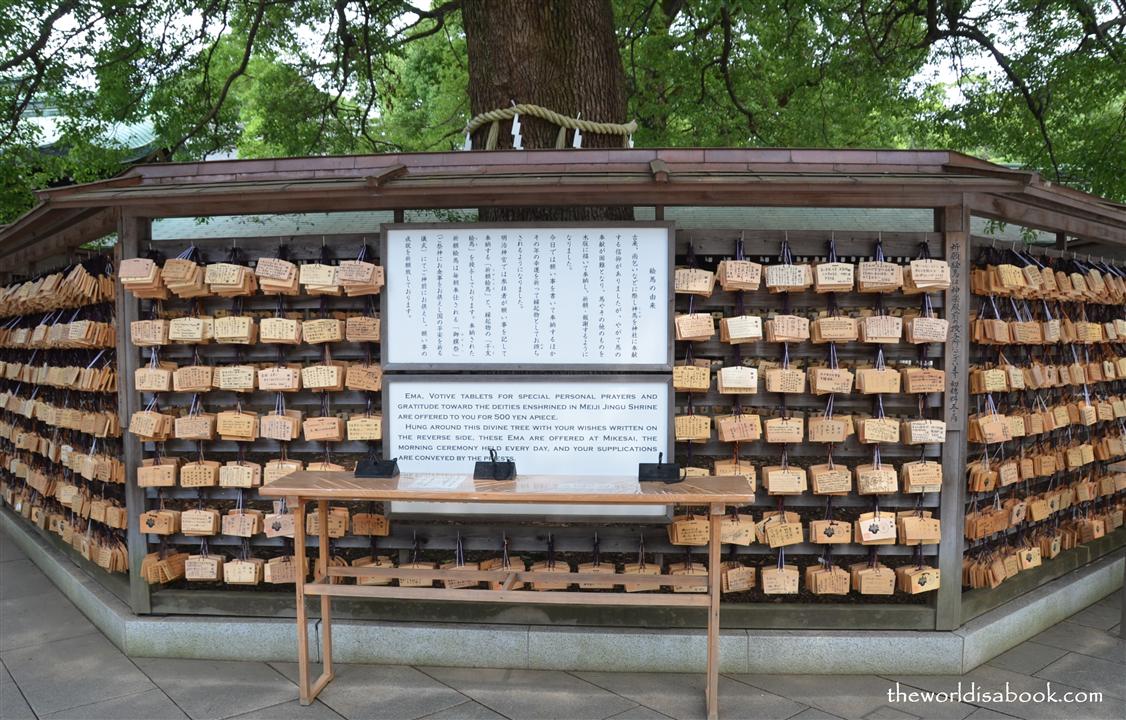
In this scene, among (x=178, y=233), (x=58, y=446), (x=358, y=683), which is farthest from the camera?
(x=178, y=233)

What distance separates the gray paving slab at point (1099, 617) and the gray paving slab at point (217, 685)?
17.9 ft

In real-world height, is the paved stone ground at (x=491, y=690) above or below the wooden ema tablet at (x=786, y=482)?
below

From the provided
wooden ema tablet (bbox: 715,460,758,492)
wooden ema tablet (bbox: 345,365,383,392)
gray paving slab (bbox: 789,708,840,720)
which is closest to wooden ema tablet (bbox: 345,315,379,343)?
wooden ema tablet (bbox: 345,365,383,392)

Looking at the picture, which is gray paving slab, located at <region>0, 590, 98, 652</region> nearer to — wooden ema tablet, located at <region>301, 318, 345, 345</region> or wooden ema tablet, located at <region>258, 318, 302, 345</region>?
wooden ema tablet, located at <region>258, 318, 302, 345</region>

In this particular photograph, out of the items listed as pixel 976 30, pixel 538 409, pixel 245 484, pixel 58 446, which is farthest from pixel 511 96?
pixel 976 30

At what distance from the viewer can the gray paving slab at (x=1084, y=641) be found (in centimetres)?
468

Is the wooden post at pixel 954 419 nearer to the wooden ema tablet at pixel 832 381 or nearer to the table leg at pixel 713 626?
the wooden ema tablet at pixel 832 381

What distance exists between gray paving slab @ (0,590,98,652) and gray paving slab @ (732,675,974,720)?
466cm

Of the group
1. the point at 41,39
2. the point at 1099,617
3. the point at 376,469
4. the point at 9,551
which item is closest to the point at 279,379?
the point at 376,469

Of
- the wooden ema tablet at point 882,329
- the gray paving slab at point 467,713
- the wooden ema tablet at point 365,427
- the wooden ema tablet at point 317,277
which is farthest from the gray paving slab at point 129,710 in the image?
the wooden ema tablet at point 882,329

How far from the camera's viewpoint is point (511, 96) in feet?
19.6

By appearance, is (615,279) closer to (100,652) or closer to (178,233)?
(100,652)

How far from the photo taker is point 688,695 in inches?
162

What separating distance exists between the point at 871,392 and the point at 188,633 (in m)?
4.55
